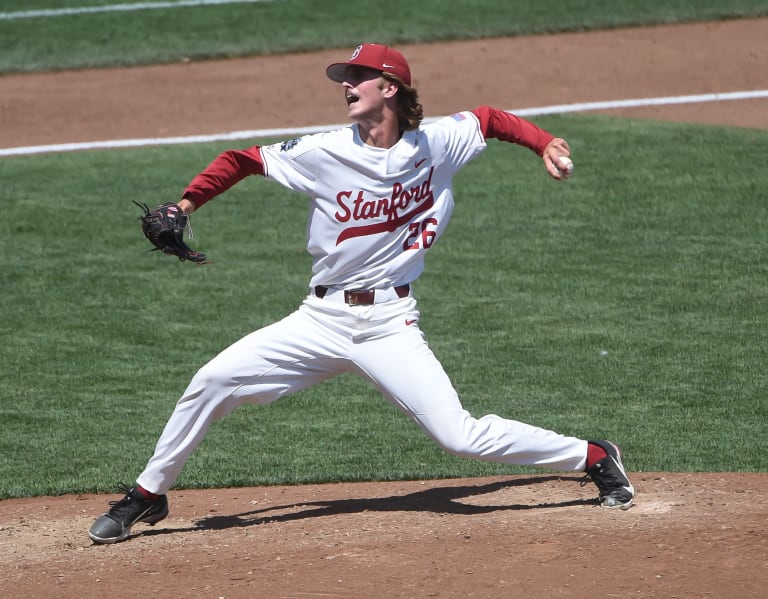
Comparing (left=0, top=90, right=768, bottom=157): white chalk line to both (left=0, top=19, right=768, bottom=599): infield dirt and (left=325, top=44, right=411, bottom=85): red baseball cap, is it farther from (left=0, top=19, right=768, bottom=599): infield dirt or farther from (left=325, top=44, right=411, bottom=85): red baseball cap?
(left=325, top=44, right=411, bottom=85): red baseball cap

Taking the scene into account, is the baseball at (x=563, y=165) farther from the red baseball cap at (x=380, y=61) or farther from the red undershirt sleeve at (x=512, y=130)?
the red baseball cap at (x=380, y=61)

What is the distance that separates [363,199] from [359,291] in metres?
0.35

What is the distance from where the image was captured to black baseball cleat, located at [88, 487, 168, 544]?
5.15 meters

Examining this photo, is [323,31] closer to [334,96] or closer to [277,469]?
[334,96]

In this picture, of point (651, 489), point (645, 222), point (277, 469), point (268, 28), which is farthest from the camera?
point (268, 28)

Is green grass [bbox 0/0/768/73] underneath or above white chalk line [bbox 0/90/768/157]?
above

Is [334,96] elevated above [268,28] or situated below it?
below

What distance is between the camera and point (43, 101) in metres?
13.4

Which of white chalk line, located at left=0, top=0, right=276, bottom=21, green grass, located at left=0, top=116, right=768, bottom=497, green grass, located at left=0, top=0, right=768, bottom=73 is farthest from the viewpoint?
white chalk line, located at left=0, top=0, right=276, bottom=21

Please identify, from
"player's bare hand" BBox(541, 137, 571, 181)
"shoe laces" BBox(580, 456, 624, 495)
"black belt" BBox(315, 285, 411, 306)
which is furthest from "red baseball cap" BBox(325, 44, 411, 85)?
"shoe laces" BBox(580, 456, 624, 495)

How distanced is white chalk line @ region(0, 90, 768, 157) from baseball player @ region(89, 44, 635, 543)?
6743mm

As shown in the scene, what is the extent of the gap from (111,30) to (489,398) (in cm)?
976

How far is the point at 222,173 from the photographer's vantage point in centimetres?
509

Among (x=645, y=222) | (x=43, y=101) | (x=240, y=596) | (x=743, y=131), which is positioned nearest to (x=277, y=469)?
(x=240, y=596)
